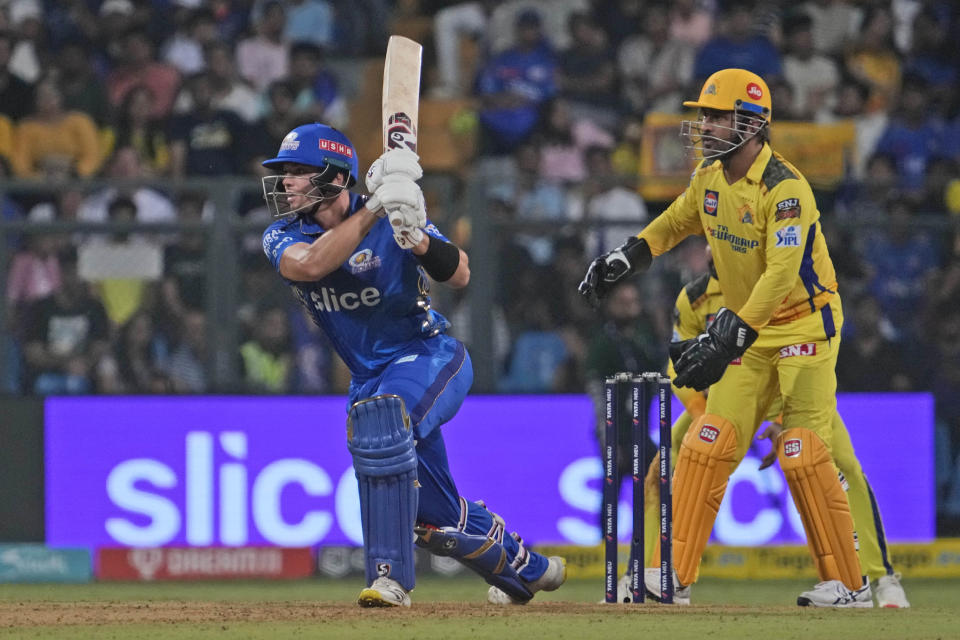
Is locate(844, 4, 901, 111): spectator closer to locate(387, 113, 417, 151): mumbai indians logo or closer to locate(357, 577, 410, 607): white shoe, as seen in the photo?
locate(387, 113, 417, 151): mumbai indians logo

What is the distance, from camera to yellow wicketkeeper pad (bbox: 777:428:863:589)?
7047 millimetres

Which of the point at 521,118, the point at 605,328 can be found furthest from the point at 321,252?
the point at 521,118

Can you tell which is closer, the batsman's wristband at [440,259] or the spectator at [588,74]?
the batsman's wristband at [440,259]

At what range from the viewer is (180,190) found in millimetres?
10461

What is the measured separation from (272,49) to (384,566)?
8679mm

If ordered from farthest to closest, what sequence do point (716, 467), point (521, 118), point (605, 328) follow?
point (521, 118) → point (605, 328) → point (716, 467)

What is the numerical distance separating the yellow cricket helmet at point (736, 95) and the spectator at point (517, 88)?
6346 millimetres

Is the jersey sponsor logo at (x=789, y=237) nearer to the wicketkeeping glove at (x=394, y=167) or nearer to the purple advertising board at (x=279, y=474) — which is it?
the wicketkeeping glove at (x=394, y=167)

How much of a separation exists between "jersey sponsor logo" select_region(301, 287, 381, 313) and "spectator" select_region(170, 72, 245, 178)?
6.44 m

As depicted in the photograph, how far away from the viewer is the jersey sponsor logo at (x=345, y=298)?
6535 mm

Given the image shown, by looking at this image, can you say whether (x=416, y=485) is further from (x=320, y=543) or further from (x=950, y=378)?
(x=950, y=378)

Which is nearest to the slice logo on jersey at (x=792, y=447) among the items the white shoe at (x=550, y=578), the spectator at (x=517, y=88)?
the white shoe at (x=550, y=578)

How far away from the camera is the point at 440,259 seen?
638 cm

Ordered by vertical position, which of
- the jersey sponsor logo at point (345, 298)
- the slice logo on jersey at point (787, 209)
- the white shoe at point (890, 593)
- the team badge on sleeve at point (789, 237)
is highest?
the slice logo on jersey at point (787, 209)
